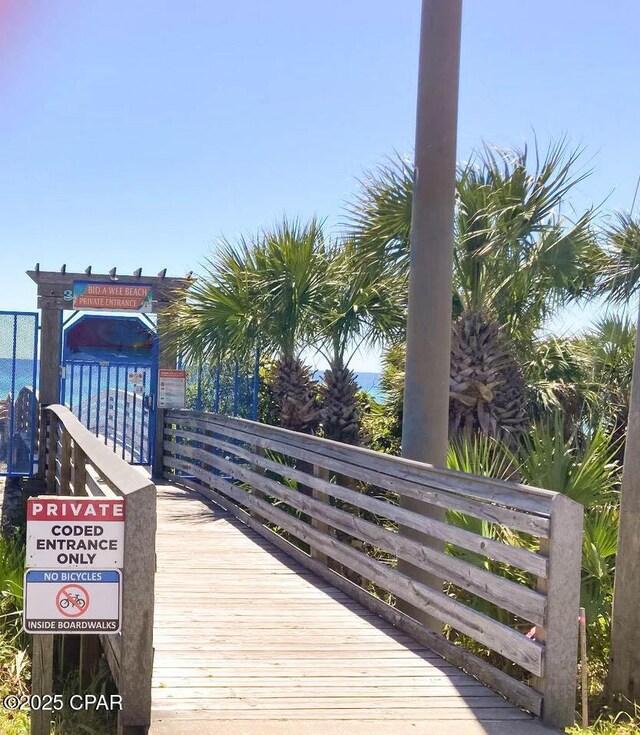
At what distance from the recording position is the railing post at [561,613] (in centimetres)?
447

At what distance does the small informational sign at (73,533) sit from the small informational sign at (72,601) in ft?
0.15

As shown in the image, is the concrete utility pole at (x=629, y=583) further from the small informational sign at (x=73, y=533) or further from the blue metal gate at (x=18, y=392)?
the blue metal gate at (x=18, y=392)

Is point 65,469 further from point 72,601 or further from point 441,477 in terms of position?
point 72,601

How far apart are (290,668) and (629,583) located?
2.08 meters

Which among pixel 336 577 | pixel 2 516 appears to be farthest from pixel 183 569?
pixel 2 516

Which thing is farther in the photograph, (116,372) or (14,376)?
(116,372)

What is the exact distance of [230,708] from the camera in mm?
4586

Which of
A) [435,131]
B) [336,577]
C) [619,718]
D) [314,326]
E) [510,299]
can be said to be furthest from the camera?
[314,326]

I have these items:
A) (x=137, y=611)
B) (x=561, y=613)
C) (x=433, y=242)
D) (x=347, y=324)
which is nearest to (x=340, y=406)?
(x=347, y=324)

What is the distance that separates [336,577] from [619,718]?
264 centimetres

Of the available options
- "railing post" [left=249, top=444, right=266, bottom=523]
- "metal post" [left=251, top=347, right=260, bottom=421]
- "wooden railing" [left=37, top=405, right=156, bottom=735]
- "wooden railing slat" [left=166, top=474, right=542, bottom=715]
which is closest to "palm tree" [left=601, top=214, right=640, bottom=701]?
"wooden railing slat" [left=166, top=474, right=542, bottom=715]

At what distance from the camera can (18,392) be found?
13.2 m

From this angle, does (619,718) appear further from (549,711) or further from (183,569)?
(183,569)

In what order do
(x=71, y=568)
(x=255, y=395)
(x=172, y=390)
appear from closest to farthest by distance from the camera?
(x=71, y=568), (x=255, y=395), (x=172, y=390)
